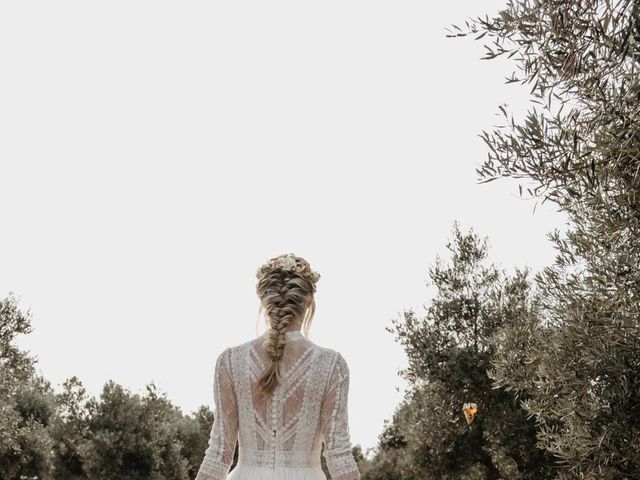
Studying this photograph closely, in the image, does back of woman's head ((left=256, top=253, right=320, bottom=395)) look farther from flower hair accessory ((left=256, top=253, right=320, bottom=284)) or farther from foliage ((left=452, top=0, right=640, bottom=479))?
foliage ((left=452, top=0, right=640, bottom=479))

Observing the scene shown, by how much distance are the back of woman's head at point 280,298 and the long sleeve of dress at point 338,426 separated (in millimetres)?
405

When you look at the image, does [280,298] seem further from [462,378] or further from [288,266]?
[462,378]

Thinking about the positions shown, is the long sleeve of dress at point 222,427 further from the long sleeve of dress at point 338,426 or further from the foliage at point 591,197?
the foliage at point 591,197

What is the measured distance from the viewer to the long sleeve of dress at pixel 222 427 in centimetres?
636

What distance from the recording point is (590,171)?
1023cm

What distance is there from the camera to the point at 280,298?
6340 millimetres

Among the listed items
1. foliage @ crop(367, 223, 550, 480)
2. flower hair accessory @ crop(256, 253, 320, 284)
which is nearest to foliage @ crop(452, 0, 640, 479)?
flower hair accessory @ crop(256, 253, 320, 284)

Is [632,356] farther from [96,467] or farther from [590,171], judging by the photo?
[96,467]

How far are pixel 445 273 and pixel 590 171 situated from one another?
1904 centimetres

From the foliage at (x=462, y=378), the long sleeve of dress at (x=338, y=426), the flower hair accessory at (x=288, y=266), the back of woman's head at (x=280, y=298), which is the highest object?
the foliage at (x=462, y=378)

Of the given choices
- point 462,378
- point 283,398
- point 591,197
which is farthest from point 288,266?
point 462,378

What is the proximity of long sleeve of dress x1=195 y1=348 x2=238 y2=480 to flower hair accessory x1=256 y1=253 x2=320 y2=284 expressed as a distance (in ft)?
2.34

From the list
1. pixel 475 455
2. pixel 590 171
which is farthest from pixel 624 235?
pixel 475 455

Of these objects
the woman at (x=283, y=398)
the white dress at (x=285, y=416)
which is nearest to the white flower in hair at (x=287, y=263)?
the woman at (x=283, y=398)
